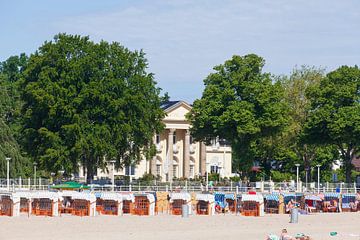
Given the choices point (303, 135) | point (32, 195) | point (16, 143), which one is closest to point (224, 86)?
point (303, 135)

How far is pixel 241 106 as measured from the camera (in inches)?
3312

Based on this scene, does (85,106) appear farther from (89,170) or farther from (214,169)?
(214,169)

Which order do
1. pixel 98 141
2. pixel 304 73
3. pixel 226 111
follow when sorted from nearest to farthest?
pixel 98 141, pixel 226 111, pixel 304 73

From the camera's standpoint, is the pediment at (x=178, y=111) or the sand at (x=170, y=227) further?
the pediment at (x=178, y=111)

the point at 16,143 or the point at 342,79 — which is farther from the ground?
the point at 342,79

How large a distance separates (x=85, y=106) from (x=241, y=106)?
15.2 meters

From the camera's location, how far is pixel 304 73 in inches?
3824

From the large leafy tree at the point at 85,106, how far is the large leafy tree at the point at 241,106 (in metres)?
6.59

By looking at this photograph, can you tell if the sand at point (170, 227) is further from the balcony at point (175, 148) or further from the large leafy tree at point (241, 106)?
the balcony at point (175, 148)

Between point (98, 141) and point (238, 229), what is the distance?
34869 mm

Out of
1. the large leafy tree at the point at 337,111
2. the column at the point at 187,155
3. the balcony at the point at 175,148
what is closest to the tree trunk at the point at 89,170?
the large leafy tree at the point at 337,111

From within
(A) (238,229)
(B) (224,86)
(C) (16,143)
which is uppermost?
(B) (224,86)

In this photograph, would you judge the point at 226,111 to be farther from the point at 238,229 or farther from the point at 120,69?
the point at 238,229

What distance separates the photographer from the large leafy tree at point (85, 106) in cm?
7612
